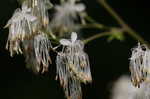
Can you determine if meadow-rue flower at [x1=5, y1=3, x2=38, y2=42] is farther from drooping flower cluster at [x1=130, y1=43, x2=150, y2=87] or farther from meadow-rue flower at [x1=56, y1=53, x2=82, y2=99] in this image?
drooping flower cluster at [x1=130, y1=43, x2=150, y2=87]

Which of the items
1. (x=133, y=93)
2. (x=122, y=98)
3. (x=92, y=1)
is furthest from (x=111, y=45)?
(x=133, y=93)

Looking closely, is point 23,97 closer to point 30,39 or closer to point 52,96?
point 52,96

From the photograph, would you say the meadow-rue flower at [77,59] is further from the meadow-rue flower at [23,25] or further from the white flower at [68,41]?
the meadow-rue flower at [23,25]

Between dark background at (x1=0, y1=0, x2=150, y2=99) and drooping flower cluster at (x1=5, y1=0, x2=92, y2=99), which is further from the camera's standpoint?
dark background at (x1=0, y1=0, x2=150, y2=99)

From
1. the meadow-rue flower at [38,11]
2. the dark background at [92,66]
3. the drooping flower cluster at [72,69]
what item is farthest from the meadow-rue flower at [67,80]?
the dark background at [92,66]

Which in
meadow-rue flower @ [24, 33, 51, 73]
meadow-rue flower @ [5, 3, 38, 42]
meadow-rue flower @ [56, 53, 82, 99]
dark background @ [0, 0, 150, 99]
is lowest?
dark background @ [0, 0, 150, 99]

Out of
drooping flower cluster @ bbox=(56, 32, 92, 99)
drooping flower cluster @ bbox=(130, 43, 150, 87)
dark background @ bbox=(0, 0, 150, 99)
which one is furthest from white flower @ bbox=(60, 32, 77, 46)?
dark background @ bbox=(0, 0, 150, 99)

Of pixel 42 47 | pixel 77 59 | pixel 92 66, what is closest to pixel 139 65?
pixel 77 59
